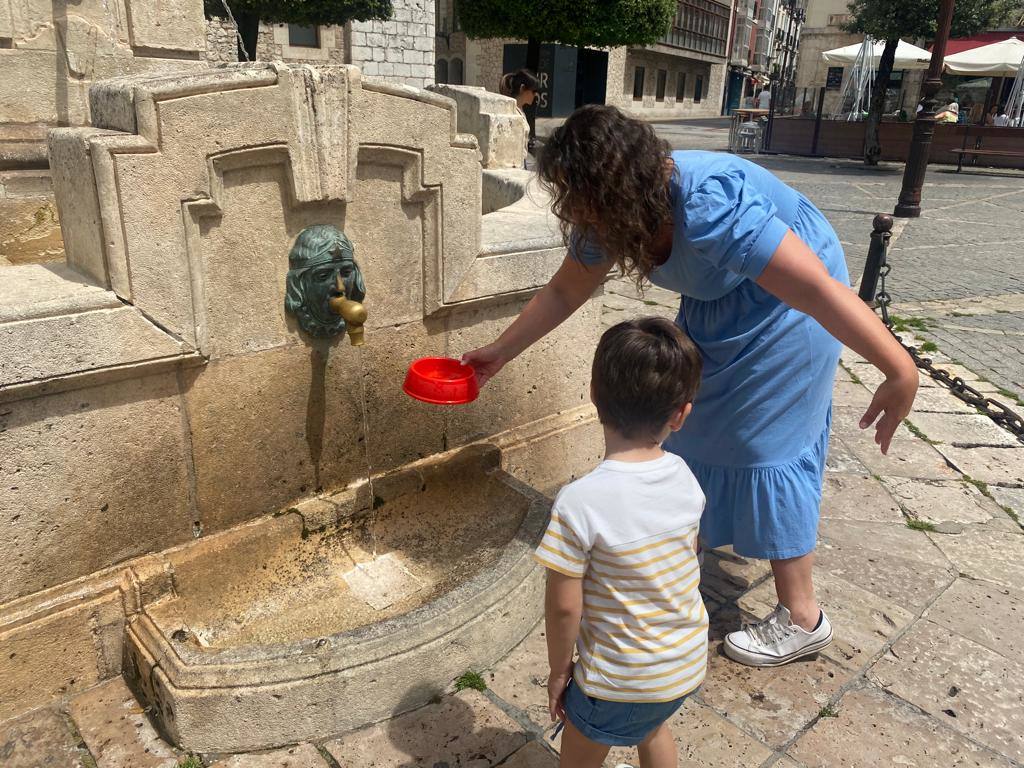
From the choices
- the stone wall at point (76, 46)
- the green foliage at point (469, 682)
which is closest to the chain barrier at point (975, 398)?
the green foliage at point (469, 682)

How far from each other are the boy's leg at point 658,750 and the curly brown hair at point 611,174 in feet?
3.59

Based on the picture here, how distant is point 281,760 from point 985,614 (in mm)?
2378

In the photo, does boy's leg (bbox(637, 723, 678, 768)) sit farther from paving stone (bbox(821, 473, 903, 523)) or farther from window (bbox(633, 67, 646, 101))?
window (bbox(633, 67, 646, 101))

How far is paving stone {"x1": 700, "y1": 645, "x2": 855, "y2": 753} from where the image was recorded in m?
2.25

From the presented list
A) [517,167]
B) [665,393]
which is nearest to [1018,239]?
[517,167]

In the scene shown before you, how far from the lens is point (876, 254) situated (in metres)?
6.52

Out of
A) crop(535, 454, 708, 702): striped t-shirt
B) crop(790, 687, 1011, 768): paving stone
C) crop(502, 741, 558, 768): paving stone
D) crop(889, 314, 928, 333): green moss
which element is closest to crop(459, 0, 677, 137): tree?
crop(889, 314, 928, 333): green moss

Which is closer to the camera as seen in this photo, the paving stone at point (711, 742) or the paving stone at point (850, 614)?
the paving stone at point (711, 742)

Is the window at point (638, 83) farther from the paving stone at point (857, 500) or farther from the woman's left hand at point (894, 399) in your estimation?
the woman's left hand at point (894, 399)

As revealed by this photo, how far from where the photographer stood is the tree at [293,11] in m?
15.0

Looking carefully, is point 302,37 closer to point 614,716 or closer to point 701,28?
point 614,716

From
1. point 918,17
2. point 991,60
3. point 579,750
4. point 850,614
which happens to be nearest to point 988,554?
point 850,614

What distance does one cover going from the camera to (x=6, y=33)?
16.1ft

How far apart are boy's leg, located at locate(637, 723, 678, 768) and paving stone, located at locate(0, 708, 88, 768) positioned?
1.44m
